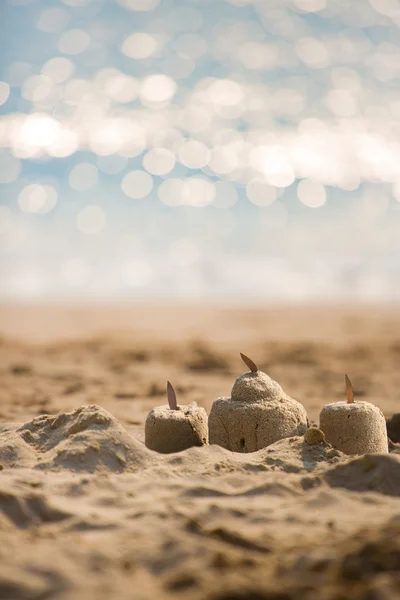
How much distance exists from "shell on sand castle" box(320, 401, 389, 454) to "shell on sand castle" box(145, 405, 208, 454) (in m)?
0.90

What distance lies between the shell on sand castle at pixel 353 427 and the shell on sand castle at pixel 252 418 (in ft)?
0.83

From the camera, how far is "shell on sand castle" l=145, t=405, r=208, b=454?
4609 millimetres

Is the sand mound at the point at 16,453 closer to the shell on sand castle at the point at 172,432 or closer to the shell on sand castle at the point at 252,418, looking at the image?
the shell on sand castle at the point at 172,432

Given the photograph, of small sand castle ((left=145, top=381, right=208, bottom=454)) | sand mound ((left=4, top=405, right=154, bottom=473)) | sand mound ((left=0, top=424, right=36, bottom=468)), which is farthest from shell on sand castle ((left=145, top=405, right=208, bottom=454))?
sand mound ((left=0, top=424, right=36, bottom=468))

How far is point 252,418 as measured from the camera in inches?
180

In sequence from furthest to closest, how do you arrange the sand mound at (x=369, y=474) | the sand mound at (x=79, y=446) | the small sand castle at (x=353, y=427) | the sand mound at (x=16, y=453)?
the small sand castle at (x=353, y=427) < the sand mound at (x=16, y=453) < the sand mound at (x=79, y=446) < the sand mound at (x=369, y=474)

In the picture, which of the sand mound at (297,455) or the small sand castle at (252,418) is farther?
the small sand castle at (252,418)

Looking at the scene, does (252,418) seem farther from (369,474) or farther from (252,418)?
(369,474)

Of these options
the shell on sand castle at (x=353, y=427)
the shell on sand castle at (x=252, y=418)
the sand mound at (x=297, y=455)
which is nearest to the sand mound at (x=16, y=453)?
the shell on sand castle at (x=252, y=418)

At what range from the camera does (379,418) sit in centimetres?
462

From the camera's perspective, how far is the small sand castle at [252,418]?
4578 mm

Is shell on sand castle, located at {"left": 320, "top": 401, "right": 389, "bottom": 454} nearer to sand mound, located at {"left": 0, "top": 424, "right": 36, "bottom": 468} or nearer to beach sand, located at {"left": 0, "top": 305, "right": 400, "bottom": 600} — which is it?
beach sand, located at {"left": 0, "top": 305, "right": 400, "bottom": 600}

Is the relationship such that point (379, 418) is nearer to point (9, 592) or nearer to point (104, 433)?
point (104, 433)

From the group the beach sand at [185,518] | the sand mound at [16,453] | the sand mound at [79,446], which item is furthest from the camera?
the sand mound at [16,453]
